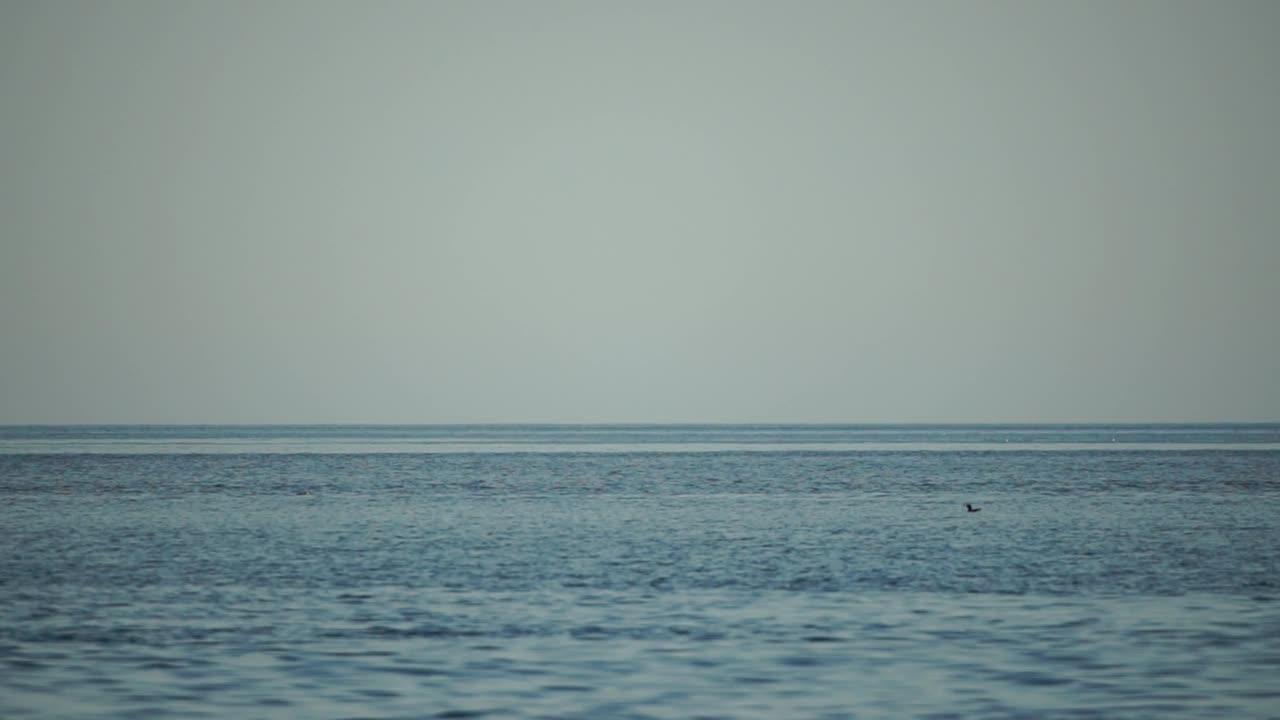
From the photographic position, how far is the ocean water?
18.8m

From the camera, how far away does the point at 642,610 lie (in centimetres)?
2638

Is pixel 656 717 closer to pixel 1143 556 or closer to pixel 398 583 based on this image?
pixel 398 583

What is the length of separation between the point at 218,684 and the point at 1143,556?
25013mm

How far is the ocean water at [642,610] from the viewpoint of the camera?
18766 mm

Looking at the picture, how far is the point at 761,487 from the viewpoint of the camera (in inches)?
2955

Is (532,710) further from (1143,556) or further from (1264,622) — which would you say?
(1143,556)

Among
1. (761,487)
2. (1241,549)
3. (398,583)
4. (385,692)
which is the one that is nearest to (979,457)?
(761,487)

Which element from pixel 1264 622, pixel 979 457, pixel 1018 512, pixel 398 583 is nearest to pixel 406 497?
pixel 1018 512

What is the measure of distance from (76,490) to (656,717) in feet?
204

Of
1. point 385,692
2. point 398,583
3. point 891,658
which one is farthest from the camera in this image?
point 398,583

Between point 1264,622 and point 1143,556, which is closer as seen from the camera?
point 1264,622

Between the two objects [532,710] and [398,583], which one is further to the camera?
[398,583]

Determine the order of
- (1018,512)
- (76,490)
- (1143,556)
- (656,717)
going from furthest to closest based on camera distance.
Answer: (76,490), (1018,512), (1143,556), (656,717)

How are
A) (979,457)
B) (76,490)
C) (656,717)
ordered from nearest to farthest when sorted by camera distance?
(656,717) → (76,490) → (979,457)
